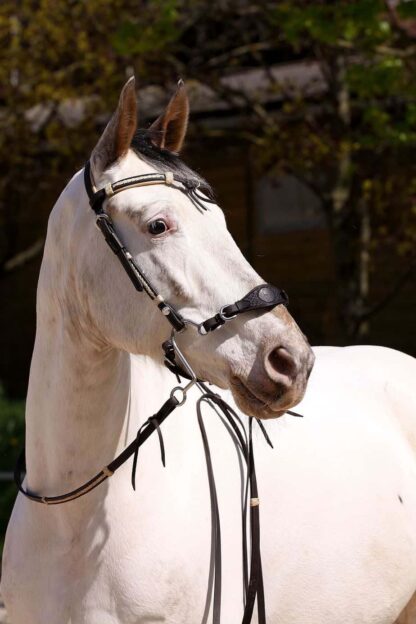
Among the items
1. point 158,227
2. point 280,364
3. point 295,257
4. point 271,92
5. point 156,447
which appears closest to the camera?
point 280,364

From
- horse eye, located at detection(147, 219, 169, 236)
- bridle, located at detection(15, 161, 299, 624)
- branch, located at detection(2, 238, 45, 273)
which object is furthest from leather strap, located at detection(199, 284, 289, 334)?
branch, located at detection(2, 238, 45, 273)

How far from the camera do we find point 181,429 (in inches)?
118

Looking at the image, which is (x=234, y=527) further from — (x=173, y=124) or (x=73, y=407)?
(x=173, y=124)

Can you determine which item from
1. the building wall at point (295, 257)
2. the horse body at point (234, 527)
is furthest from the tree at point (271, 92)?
the horse body at point (234, 527)

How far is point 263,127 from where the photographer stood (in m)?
9.70

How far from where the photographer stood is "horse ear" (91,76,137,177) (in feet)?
8.56

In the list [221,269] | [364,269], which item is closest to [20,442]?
[364,269]

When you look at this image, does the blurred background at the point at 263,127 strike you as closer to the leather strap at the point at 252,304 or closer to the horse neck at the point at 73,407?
the horse neck at the point at 73,407

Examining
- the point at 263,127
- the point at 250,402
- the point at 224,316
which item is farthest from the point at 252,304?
the point at 263,127

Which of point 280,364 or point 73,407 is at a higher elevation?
point 280,364

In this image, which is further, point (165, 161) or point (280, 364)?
point (165, 161)

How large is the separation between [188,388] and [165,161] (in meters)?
0.62

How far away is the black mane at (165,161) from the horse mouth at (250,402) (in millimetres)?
558

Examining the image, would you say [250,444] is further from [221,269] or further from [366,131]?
[366,131]
